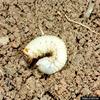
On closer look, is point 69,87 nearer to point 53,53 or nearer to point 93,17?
point 53,53

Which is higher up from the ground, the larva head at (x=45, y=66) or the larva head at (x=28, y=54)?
the larva head at (x=28, y=54)

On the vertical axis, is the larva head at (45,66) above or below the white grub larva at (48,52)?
below

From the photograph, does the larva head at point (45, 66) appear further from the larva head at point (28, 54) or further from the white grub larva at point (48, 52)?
the larva head at point (28, 54)

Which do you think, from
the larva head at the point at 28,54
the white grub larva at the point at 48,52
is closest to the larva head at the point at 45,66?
the white grub larva at the point at 48,52

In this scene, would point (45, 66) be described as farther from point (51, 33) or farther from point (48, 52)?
point (51, 33)

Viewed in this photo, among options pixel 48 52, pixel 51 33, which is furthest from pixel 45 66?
pixel 51 33

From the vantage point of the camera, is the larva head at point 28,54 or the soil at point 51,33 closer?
the soil at point 51,33

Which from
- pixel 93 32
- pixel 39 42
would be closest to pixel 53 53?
pixel 39 42
